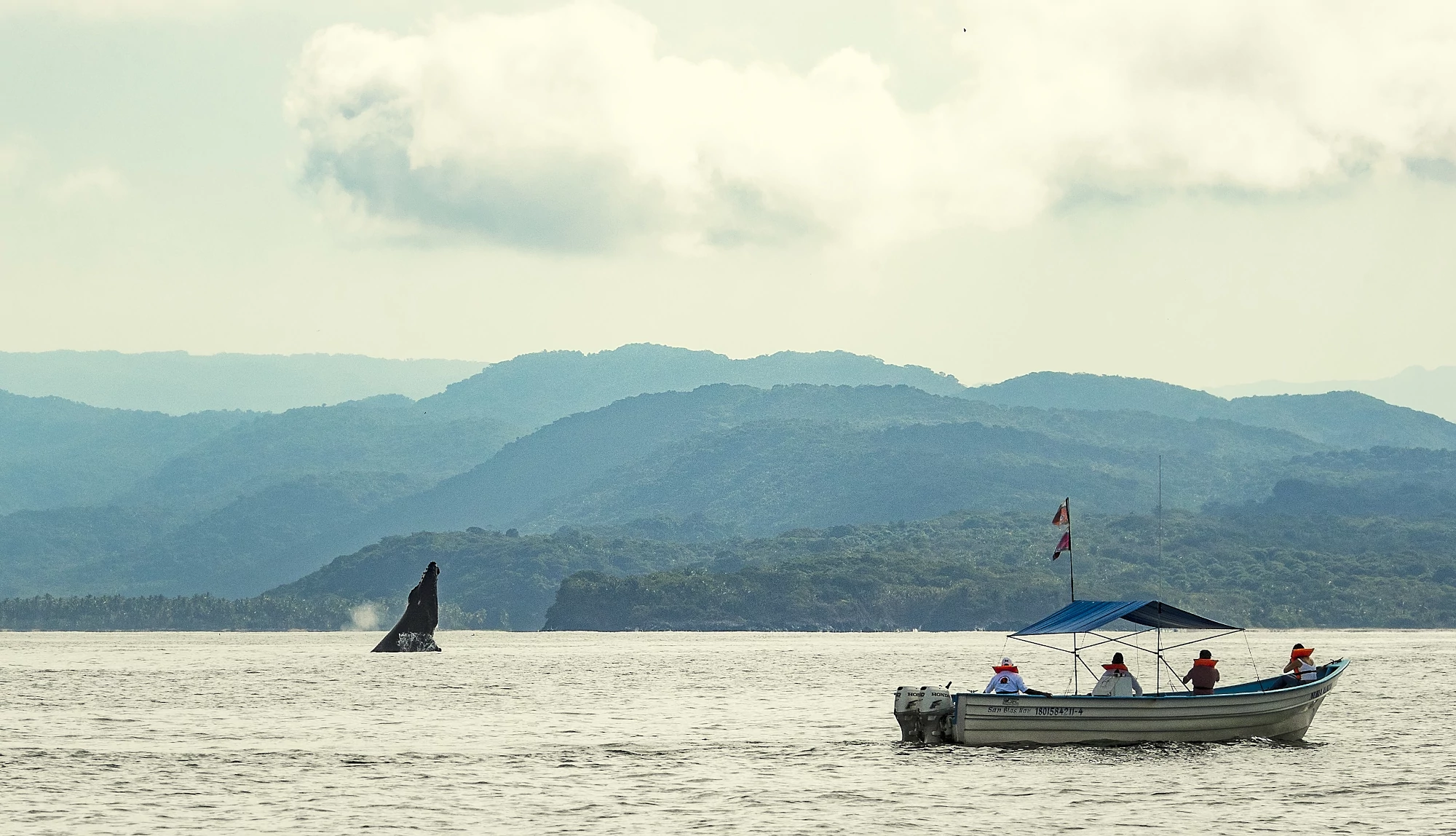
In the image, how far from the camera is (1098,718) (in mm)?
65875

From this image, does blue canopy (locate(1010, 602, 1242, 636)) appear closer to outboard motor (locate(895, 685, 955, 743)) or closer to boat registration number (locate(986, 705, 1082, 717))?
boat registration number (locate(986, 705, 1082, 717))

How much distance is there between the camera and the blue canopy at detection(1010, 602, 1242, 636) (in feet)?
229

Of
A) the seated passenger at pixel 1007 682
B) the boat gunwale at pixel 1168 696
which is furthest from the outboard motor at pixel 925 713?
the seated passenger at pixel 1007 682

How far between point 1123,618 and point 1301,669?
385 inches

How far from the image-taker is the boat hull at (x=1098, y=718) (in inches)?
2591

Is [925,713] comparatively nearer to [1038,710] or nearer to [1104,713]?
[1038,710]

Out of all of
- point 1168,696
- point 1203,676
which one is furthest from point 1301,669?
point 1168,696

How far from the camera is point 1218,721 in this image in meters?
67.8

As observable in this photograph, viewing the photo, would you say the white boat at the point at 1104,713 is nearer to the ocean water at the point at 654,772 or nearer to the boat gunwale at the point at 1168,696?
the boat gunwale at the point at 1168,696

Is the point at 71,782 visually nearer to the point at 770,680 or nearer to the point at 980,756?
the point at 980,756

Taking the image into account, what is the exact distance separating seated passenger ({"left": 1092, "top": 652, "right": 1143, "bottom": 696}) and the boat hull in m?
0.95

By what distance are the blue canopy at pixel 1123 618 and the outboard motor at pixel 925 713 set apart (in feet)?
13.1

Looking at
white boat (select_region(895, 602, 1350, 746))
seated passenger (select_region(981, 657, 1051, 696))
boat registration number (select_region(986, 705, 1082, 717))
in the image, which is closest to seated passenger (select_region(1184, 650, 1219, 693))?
white boat (select_region(895, 602, 1350, 746))

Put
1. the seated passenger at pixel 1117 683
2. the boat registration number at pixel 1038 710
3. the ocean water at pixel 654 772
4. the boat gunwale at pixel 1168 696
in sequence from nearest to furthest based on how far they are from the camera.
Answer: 1. the ocean water at pixel 654 772
2. the boat gunwale at pixel 1168 696
3. the boat registration number at pixel 1038 710
4. the seated passenger at pixel 1117 683
